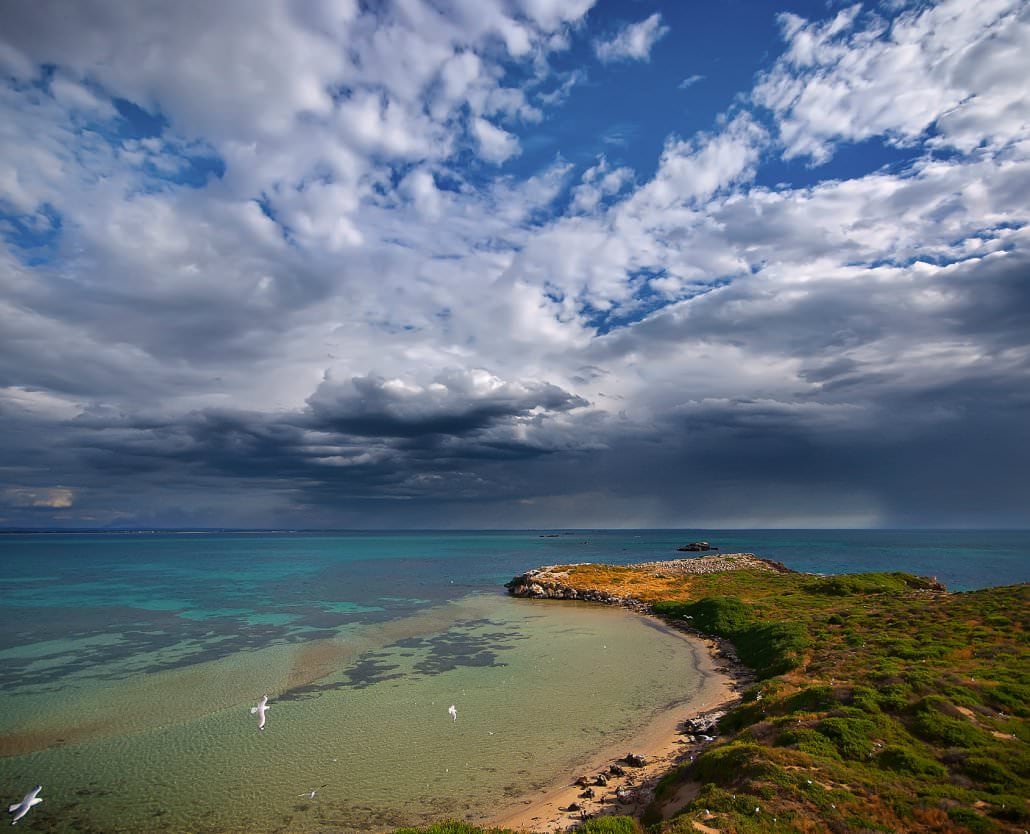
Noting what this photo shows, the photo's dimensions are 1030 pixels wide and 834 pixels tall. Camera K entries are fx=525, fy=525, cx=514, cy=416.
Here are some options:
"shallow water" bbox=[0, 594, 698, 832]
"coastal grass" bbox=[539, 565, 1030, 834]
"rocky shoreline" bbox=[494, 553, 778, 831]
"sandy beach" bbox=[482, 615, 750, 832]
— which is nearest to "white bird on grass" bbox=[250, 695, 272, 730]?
"shallow water" bbox=[0, 594, 698, 832]

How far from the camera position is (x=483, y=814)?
16109mm

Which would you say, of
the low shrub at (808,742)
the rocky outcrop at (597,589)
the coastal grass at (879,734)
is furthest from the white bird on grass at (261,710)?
the rocky outcrop at (597,589)

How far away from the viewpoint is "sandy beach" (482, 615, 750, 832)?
15.5m

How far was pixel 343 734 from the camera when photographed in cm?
2259

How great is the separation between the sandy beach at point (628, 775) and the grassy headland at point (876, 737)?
1.22 m

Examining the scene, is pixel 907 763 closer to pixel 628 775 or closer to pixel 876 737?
pixel 876 737

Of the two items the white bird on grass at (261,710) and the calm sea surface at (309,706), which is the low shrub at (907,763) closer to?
the calm sea surface at (309,706)

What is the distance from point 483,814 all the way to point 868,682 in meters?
15.7

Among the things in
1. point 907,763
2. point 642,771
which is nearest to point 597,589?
point 642,771

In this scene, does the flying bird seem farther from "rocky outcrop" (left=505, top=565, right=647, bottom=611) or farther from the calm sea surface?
"rocky outcrop" (left=505, top=565, right=647, bottom=611)

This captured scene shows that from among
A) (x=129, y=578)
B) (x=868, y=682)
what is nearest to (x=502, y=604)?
(x=868, y=682)

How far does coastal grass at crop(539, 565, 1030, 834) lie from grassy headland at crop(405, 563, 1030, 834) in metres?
0.04

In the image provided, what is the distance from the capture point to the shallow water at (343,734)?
1672 centimetres

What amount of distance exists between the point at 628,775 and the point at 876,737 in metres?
7.84
